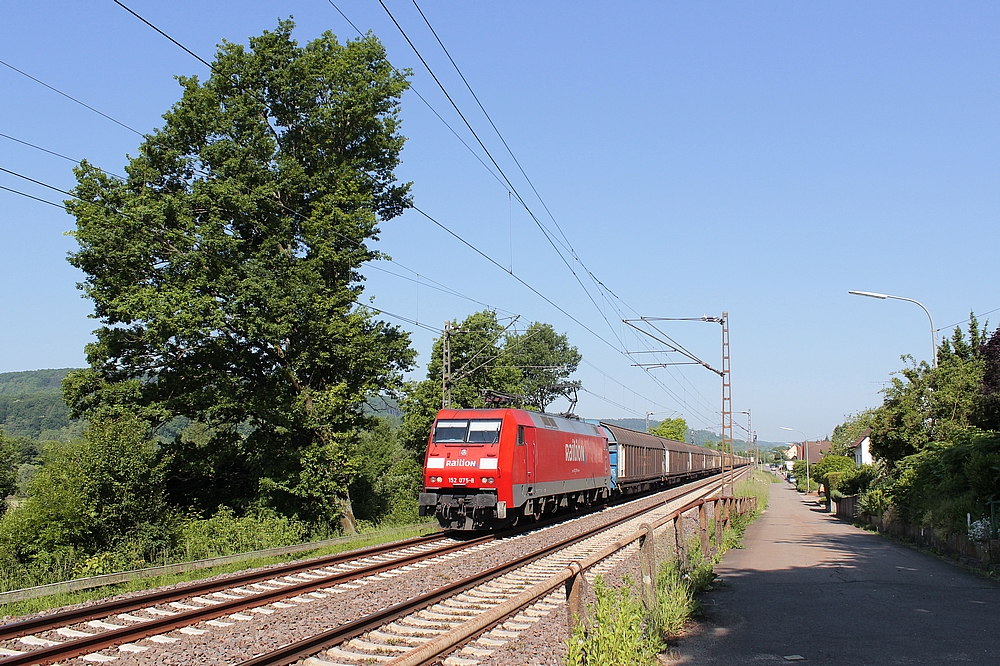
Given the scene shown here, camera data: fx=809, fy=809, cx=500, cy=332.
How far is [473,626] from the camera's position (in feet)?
15.7

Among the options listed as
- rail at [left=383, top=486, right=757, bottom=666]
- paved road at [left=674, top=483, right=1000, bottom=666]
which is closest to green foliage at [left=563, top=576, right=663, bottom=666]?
rail at [left=383, top=486, right=757, bottom=666]

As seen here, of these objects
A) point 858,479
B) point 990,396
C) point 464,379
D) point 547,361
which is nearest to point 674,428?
point 547,361

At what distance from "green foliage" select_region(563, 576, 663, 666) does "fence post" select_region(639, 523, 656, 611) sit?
149 centimetres

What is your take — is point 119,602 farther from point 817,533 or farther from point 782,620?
point 817,533

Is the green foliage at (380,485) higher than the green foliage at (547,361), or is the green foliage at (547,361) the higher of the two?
the green foliage at (547,361)

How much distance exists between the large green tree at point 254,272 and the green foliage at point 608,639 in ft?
63.3

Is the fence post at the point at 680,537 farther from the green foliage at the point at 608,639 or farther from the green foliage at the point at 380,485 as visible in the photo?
the green foliage at the point at 380,485

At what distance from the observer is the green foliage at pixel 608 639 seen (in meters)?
6.23

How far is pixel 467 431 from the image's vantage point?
2152 centimetres

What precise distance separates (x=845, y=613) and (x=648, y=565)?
98.4 inches

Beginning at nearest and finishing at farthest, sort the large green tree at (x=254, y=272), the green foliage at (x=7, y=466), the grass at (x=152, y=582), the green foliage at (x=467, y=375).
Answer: the grass at (x=152, y=582) < the large green tree at (x=254, y=272) < the green foliage at (x=7, y=466) < the green foliage at (x=467, y=375)

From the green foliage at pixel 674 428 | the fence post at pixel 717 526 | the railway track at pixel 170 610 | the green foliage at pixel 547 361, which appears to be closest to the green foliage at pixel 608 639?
the railway track at pixel 170 610

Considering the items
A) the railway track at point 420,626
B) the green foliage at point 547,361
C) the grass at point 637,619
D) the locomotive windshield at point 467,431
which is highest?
the green foliage at point 547,361

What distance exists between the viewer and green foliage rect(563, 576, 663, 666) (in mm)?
6230
